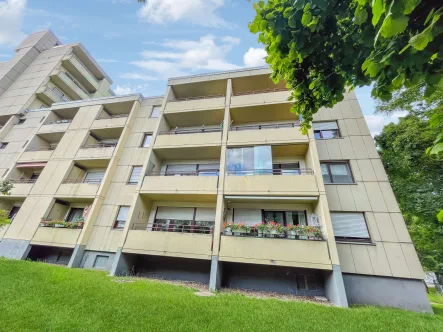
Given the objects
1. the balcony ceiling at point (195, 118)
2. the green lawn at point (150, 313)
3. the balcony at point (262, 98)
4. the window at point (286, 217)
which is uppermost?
the balcony at point (262, 98)

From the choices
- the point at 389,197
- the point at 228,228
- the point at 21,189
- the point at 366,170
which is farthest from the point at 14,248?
the point at 389,197

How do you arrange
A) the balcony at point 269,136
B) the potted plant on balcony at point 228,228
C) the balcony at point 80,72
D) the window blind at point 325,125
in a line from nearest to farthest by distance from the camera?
the potted plant on balcony at point 228,228 < the balcony at point 269,136 < the window blind at point 325,125 < the balcony at point 80,72

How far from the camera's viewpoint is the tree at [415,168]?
462 inches

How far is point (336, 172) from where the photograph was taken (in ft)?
37.2

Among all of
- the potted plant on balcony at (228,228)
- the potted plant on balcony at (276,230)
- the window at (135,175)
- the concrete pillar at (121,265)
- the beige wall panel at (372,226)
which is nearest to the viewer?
the beige wall panel at (372,226)

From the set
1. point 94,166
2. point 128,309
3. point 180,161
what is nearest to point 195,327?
point 128,309

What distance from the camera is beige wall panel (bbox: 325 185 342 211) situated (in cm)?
1026

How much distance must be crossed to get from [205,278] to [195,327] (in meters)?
6.54

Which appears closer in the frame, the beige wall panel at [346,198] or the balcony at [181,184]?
the beige wall panel at [346,198]

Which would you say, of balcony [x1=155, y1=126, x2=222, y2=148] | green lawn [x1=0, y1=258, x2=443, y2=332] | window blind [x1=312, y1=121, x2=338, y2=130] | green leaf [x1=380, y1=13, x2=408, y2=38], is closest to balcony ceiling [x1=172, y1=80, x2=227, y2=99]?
balcony [x1=155, y1=126, x2=222, y2=148]

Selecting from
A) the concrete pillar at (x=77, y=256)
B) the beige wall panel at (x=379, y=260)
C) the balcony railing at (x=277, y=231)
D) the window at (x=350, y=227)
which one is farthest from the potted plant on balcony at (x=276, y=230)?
the concrete pillar at (x=77, y=256)

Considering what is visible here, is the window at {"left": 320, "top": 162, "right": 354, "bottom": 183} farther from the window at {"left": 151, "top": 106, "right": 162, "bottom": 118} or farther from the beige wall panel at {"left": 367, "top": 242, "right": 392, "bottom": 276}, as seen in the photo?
the window at {"left": 151, "top": 106, "right": 162, "bottom": 118}

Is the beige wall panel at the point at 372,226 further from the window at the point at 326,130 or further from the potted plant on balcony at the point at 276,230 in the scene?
the window at the point at 326,130

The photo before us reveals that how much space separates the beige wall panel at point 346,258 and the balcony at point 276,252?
51.0 inches
